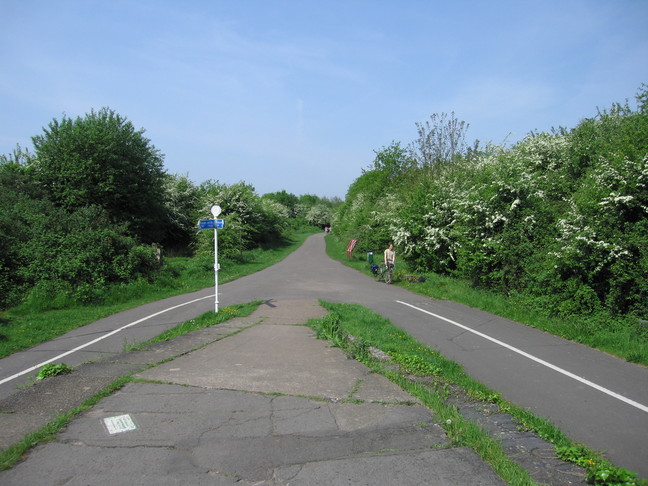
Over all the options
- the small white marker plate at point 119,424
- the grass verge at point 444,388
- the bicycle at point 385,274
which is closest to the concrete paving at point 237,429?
the small white marker plate at point 119,424

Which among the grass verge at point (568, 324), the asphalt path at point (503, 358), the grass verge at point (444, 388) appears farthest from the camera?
the grass verge at point (568, 324)

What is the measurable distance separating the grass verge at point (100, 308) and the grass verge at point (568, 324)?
1141cm

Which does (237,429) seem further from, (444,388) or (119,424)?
(444,388)

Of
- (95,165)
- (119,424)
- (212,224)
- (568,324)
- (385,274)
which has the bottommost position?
(385,274)

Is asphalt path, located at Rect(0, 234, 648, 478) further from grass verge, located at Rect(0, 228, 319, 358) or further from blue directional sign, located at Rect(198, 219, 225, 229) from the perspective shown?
blue directional sign, located at Rect(198, 219, 225, 229)

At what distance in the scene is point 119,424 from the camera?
4711mm

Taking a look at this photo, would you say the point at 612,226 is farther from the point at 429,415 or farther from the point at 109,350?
the point at 109,350

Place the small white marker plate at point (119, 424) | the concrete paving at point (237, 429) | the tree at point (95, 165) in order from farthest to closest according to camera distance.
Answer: the tree at point (95, 165) < the small white marker plate at point (119, 424) < the concrete paving at point (237, 429)

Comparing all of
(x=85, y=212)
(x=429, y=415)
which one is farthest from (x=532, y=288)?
(x=85, y=212)

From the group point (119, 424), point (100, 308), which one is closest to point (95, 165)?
point (100, 308)

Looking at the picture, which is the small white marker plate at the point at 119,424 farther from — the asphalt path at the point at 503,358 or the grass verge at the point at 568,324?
the grass verge at the point at 568,324

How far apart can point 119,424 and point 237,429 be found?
4.08 feet

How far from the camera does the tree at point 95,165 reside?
92.2 ft

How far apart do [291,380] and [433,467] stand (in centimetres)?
284
